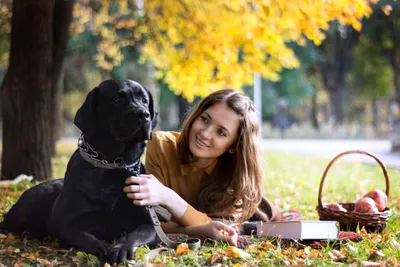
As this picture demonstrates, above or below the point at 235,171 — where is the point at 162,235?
below

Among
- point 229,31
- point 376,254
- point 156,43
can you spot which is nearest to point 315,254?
point 376,254

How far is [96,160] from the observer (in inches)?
126

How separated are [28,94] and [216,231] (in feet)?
12.9

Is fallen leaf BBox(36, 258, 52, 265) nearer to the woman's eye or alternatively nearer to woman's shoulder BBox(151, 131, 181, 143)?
woman's shoulder BBox(151, 131, 181, 143)

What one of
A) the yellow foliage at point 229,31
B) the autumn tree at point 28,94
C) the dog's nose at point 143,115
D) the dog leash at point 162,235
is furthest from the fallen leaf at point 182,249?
the yellow foliage at point 229,31

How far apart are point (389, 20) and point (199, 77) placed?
18.6 metres

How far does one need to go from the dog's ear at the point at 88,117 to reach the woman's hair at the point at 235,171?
117 cm

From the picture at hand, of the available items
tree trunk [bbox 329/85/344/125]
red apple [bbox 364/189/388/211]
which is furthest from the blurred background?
tree trunk [bbox 329/85/344/125]

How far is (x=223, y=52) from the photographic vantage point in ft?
26.9

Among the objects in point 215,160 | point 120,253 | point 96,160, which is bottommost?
point 120,253

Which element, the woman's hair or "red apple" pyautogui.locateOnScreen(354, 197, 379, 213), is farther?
"red apple" pyautogui.locateOnScreen(354, 197, 379, 213)

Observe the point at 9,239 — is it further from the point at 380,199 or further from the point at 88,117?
the point at 380,199

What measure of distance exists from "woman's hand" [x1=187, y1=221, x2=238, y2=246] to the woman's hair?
0.37m

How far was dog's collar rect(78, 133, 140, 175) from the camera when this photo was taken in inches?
126
